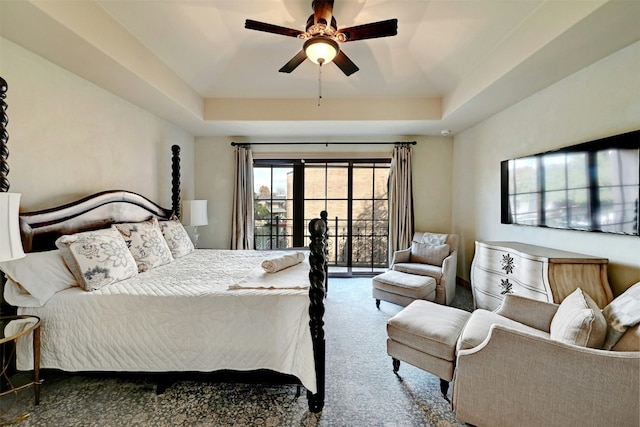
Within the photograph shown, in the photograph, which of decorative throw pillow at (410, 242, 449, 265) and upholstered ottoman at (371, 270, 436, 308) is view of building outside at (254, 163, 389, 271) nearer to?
decorative throw pillow at (410, 242, 449, 265)

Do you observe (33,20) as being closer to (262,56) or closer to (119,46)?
(119,46)

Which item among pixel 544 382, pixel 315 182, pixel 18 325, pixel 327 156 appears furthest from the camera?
pixel 315 182

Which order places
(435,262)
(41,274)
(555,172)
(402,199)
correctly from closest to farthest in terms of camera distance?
(41,274) → (555,172) → (435,262) → (402,199)

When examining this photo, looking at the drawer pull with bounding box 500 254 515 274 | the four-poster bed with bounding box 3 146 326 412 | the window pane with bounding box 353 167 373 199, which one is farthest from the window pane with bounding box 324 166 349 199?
the four-poster bed with bounding box 3 146 326 412

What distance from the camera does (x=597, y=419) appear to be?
119 cm

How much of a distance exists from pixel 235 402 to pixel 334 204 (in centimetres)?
342

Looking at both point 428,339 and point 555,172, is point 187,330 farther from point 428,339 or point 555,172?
point 555,172

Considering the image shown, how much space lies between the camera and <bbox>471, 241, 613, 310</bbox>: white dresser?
206 cm

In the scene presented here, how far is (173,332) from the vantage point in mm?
A: 1699

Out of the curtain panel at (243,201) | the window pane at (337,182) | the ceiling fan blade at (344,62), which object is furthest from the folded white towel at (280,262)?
the window pane at (337,182)

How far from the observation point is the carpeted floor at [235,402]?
1.62m

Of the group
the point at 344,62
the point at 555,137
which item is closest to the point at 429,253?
the point at 555,137

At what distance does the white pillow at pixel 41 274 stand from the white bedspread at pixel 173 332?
0.27ft

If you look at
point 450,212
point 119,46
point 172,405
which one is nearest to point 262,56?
point 119,46
